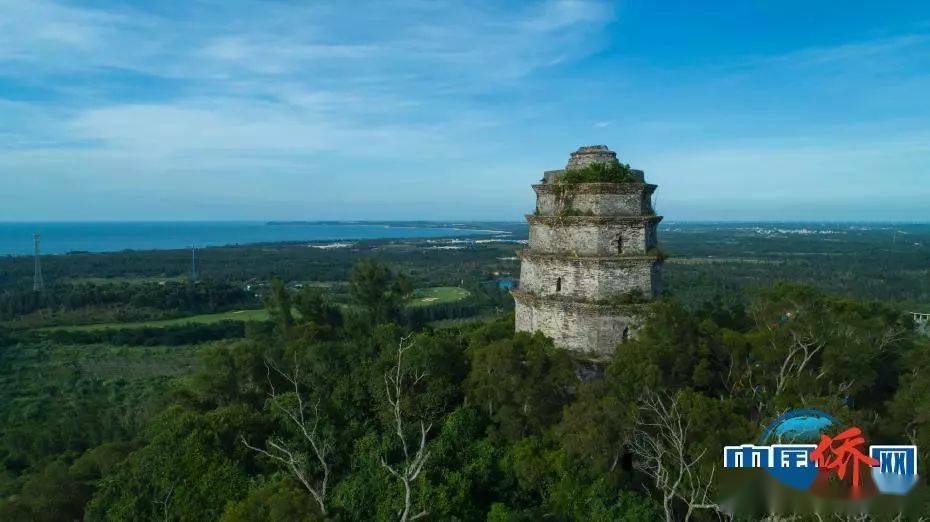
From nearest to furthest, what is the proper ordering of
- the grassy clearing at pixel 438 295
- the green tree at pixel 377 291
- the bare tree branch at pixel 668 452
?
1. the bare tree branch at pixel 668 452
2. the green tree at pixel 377 291
3. the grassy clearing at pixel 438 295

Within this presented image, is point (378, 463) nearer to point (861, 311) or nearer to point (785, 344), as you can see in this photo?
point (785, 344)

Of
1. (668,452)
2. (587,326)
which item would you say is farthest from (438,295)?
(668,452)

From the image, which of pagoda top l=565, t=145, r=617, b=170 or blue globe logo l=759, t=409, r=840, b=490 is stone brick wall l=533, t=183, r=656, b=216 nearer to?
pagoda top l=565, t=145, r=617, b=170

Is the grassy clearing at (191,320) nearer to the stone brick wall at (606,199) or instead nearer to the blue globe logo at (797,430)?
the stone brick wall at (606,199)

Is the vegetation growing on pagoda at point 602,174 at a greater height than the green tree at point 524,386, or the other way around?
the vegetation growing on pagoda at point 602,174

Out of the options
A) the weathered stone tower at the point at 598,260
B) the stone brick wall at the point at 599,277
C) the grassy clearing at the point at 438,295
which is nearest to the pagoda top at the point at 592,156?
the weathered stone tower at the point at 598,260

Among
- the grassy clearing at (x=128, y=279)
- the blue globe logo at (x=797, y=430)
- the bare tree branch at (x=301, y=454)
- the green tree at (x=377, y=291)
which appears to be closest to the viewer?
the blue globe logo at (x=797, y=430)
